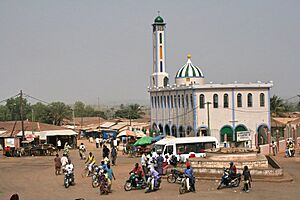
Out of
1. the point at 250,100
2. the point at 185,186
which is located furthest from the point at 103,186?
the point at 250,100

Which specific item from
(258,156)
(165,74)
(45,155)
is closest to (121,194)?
(258,156)

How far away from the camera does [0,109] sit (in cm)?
11362

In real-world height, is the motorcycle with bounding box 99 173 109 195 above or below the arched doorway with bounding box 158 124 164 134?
below

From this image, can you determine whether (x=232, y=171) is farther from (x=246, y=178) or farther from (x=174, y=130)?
(x=174, y=130)

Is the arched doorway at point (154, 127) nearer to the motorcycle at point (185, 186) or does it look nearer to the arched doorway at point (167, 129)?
the arched doorway at point (167, 129)

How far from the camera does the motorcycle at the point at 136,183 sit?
18.5m

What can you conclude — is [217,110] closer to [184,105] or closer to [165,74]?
[184,105]

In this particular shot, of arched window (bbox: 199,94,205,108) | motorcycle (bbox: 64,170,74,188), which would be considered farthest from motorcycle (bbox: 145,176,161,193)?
arched window (bbox: 199,94,205,108)

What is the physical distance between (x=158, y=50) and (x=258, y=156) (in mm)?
37309

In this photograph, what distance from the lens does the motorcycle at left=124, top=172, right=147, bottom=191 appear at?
18516 mm

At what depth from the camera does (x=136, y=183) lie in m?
18.6

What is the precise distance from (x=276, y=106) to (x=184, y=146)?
4291 centimetres

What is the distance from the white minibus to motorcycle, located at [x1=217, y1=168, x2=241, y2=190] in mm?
8134

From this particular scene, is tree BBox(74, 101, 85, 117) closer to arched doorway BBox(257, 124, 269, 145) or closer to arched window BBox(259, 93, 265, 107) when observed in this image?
arched doorway BBox(257, 124, 269, 145)
